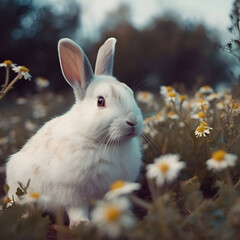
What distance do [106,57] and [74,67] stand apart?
344 mm

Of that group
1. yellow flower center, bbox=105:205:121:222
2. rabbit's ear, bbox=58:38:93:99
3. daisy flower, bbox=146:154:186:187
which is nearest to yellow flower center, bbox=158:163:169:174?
daisy flower, bbox=146:154:186:187

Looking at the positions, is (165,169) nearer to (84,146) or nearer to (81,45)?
(84,146)

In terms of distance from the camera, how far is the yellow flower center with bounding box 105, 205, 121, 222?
4.57 feet

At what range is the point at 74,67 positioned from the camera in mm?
3105

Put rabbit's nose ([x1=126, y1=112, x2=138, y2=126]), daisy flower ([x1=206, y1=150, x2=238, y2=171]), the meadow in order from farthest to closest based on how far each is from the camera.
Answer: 1. rabbit's nose ([x1=126, y1=112, x2=138, y2=126])
2. daisy flower ([x1=206, y1=150, x2=238, y2=171])
3. the meadow

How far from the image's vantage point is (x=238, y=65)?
3.21 meters

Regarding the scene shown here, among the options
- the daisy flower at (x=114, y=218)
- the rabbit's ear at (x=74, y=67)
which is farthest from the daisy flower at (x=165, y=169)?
the rabbit's ear at (x=74, y=67)

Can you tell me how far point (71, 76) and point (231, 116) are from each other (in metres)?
1.36

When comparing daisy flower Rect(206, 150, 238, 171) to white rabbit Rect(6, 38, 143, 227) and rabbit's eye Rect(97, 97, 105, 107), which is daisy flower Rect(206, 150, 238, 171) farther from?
rabbit's eye Rect(97, 97, 105, 107)

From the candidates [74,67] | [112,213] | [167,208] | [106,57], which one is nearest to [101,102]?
[74,67]

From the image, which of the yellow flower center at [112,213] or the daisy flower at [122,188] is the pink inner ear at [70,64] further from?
the yellow flower center at [112,213]

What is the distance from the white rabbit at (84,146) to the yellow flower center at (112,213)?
1.24 m

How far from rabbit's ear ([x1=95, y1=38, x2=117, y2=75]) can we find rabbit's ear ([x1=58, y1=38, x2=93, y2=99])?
29 cm

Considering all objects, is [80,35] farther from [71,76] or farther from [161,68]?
[71,76]
